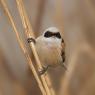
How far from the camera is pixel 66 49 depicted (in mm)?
2260

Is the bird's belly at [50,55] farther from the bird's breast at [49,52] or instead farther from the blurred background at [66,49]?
the blurred background at [66,49]

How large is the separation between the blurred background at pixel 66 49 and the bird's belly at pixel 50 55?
0.92 feet

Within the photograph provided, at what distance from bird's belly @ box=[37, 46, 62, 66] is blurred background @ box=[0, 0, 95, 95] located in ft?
0.92

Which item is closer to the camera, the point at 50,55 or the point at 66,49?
the point at 50,55

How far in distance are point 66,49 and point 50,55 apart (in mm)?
400

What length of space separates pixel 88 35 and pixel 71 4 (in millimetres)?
191

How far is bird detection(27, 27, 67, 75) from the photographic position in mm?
1828

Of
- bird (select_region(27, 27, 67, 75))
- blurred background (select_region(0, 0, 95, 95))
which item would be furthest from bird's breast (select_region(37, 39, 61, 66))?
blurred background (select_region(0, 0, 95, 95))

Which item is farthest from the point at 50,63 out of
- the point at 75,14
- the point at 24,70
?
the point at 75,14

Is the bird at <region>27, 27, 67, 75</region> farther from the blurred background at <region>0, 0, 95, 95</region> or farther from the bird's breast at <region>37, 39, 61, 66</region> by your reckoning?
the blurred background at <region>0, 0, 95, 95</region>

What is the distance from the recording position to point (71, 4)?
7.47 feet

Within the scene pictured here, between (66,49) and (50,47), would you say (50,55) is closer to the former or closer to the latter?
(50,47)

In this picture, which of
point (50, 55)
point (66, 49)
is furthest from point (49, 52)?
point (66, 49)

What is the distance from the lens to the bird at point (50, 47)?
1828 millimetres
